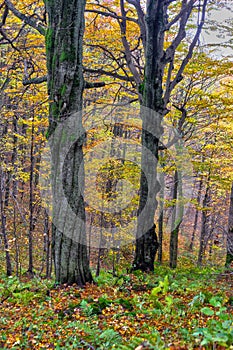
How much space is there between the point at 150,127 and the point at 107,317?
468cm

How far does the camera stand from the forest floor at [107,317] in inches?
115

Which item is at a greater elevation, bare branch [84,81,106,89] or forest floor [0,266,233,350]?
bare branch [84,81,106,89]

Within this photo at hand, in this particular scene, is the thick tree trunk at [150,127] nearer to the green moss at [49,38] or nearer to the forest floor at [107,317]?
the forest floor at [107,317]

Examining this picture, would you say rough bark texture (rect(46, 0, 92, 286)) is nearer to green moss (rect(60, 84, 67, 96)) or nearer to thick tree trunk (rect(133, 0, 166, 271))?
green moss (rect(60, 84, 67, 96))

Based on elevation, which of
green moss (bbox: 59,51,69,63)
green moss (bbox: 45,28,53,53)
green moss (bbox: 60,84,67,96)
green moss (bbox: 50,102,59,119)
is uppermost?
green moss (bbox: 45,28,53,53)

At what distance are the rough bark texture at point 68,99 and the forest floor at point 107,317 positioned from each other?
0.42 meters

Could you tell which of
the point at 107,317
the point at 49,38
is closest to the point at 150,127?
the point at 49,38

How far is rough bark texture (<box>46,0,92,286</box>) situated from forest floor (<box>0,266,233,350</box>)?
0.42 m

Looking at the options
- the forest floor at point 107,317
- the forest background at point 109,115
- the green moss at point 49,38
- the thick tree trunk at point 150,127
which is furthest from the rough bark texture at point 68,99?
the thick tree trunk at point 150,127

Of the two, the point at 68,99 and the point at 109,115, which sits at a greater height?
the point at 109,115

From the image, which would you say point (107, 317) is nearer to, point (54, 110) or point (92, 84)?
point (54, 110)

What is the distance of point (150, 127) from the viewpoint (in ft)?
24.8

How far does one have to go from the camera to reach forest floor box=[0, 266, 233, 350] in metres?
2.92

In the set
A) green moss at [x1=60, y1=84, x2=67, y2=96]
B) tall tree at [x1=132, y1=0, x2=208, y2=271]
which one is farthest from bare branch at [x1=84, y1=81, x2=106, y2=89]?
tall tree at [x1=132, y1=0, x2=208, y2=271]
